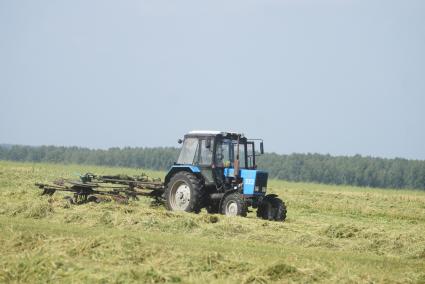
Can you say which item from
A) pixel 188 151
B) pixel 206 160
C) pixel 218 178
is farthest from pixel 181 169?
pixel 218 178

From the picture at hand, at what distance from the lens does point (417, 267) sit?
40.9 feet

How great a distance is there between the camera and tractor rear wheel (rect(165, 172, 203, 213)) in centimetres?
1920

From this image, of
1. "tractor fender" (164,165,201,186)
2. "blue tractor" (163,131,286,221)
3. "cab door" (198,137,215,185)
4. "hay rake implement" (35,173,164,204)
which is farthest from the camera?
"hay rake implement" (35,173,164,204)

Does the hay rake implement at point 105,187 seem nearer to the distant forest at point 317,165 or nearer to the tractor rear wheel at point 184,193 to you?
the tractor rear wheel at point 184,193

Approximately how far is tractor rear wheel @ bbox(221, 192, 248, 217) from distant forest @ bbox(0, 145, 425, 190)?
183 feet

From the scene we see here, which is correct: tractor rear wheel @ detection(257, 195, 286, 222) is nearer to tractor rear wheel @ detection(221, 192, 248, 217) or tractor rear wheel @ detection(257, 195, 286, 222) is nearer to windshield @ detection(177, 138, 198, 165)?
tractor rear wheel @ detection(221, 192, 248, 217)

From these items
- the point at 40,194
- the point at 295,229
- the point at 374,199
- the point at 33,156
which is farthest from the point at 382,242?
the point at 33,156

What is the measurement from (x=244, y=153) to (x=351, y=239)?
4854 millimetres

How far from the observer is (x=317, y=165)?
92188mm

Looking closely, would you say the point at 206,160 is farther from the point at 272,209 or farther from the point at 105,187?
the point at 105,187

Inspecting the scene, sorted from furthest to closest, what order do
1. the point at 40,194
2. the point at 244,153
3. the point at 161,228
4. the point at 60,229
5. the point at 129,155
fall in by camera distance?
the point at 129,155 < the point at 40,194 < the point at 244,153 < the point at 161,228 < the point at 60,229

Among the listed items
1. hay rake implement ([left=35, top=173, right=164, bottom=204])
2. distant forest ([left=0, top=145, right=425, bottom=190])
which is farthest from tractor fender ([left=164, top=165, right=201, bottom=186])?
distant forest ([left=0, top=145, right=425, bottom=190])

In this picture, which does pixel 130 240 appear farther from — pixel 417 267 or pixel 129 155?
pixel 129 155

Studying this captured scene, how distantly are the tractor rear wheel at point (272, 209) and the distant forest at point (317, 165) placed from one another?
182ft
